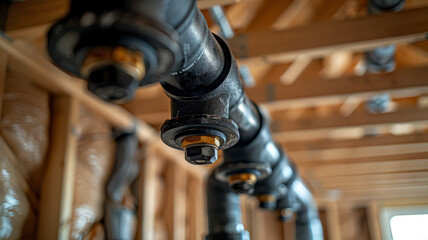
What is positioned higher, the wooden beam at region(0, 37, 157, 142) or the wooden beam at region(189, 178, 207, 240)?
the wooden beam at region(0, 37, 157, 142)

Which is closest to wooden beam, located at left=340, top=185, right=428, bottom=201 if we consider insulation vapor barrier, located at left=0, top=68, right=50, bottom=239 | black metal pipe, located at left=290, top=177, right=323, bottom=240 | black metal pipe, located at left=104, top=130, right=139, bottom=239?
black metal pipe, located at left=290, top=177, right=323, bottom=240

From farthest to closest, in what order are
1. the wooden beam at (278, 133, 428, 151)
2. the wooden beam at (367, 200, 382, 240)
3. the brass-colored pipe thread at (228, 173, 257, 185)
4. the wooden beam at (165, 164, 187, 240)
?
the wooden beam at (367, 200, 382, 240)
the wooden beam at (278, 133, 428, 151)
the wooden beam at (165, 164, 187, 240)
the brass-colored pipe thread at (228, 173, 257, 185)

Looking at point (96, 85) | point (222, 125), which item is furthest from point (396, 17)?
point (96, 85)

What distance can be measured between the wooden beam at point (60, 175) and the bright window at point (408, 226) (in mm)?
4070

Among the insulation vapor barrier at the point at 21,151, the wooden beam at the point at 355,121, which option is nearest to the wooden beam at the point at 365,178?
the wooden beam at the point at 355,121

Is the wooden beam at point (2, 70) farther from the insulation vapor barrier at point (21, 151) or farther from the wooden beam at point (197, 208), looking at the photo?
the wooden beam at point (197, 208)

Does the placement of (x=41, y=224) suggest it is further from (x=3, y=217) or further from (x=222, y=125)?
(x=222, y=125)

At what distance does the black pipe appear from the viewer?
1.44 metres

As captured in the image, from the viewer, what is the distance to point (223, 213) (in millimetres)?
1483

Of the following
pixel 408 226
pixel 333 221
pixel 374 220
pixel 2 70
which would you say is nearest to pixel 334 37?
pixel 2 70

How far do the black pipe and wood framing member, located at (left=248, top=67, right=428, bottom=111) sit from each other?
1.67 ft

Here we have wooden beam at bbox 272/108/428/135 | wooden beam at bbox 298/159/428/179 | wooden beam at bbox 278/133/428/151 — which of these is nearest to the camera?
wooden beam at bbox 272/108/428/135

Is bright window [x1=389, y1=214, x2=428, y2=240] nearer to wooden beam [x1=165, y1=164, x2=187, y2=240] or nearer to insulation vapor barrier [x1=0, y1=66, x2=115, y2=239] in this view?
wooden beam [x1=165, y1=164, x2=187, y2=240]

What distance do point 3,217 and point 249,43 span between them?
100 centimetres
